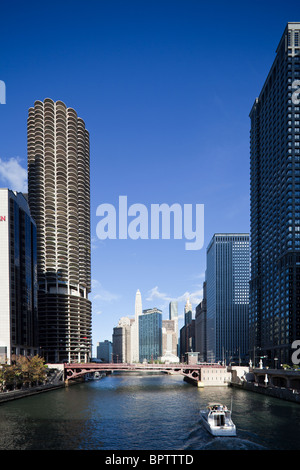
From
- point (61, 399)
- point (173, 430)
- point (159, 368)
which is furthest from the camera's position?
point (159, 368)

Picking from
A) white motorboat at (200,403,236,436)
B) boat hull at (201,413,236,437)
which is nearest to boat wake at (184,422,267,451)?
boat hull at (201,413,236,437)

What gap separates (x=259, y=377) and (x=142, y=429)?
10435 centimetres

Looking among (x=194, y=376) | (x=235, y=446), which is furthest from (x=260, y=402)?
(x=194, y=376)

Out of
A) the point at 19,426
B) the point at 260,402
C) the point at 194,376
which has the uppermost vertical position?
the point at 19,426

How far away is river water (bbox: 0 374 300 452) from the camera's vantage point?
67.4 meters

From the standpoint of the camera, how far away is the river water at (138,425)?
67.4m

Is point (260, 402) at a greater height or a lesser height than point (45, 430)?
lesser

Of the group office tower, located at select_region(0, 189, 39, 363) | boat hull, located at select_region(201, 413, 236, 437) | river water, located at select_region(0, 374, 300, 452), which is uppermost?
office tower, located at select_region(0, 189, 39, 363)

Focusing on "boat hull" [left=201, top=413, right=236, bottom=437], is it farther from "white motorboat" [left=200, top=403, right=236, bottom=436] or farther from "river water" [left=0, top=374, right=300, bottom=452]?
"river water" [left=0, top=374, right=300, bottom=452]

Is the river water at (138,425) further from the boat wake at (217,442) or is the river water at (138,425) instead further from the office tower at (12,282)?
the office tower at (12,282)

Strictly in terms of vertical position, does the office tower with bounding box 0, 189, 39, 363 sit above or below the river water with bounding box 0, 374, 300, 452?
above

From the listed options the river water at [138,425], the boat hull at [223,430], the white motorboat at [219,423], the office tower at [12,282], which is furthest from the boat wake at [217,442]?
the office tower at [12,282]
